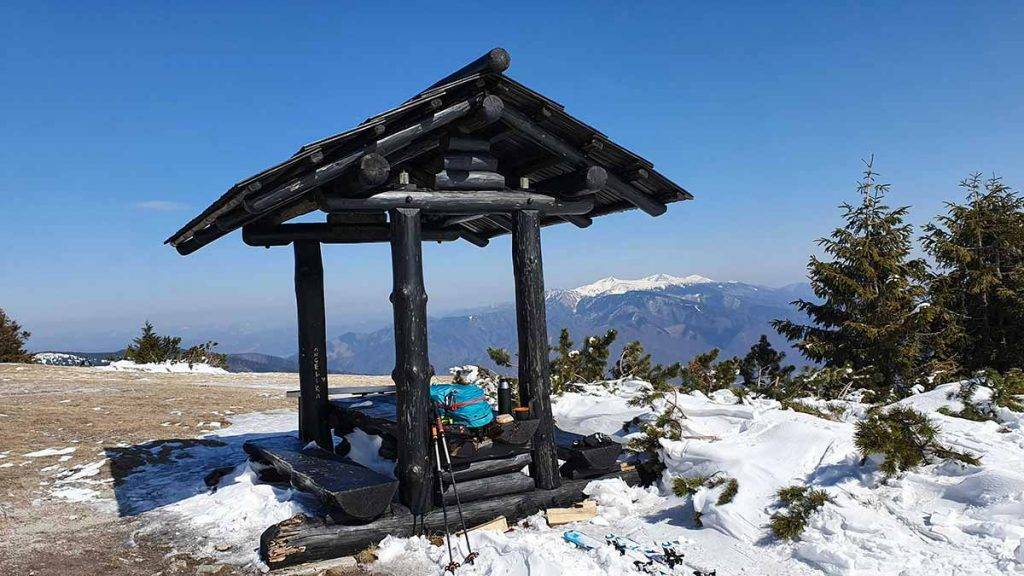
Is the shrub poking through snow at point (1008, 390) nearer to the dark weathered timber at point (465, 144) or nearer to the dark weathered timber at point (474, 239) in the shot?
the dark weathered timber at point (465, 144)

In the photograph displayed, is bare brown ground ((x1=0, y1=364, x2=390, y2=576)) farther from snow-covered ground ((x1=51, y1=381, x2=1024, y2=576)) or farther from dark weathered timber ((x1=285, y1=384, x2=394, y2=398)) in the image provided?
dark weathered timber ((x1=285, y1=384, x2=394, y2=398))

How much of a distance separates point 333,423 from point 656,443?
4817mm

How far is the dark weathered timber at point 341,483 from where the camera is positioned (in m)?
5.96

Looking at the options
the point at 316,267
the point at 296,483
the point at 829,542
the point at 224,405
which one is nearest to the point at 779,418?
the point at 829,542

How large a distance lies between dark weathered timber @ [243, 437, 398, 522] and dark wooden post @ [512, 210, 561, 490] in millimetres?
1828

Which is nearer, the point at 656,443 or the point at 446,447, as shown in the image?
the point at 446,447

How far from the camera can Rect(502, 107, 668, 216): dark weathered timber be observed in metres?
6.93

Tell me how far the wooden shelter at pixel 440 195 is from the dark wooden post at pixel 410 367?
0.01m

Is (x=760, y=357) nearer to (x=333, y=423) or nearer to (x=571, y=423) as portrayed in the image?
(x=571, y=423)

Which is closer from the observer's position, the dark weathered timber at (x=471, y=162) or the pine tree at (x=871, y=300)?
the dark weathered timber at (x=471, y=162)

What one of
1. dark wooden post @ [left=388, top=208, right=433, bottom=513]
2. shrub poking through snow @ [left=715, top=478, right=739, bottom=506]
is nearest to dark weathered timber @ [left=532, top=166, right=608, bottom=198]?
dark wooden post @ [left=388, top=208, right=433, bottom=513]

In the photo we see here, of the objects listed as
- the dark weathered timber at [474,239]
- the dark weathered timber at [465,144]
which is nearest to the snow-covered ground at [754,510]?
the dark weathered timber at [474,239]

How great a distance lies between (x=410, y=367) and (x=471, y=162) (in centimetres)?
238

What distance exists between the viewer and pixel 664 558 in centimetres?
550
